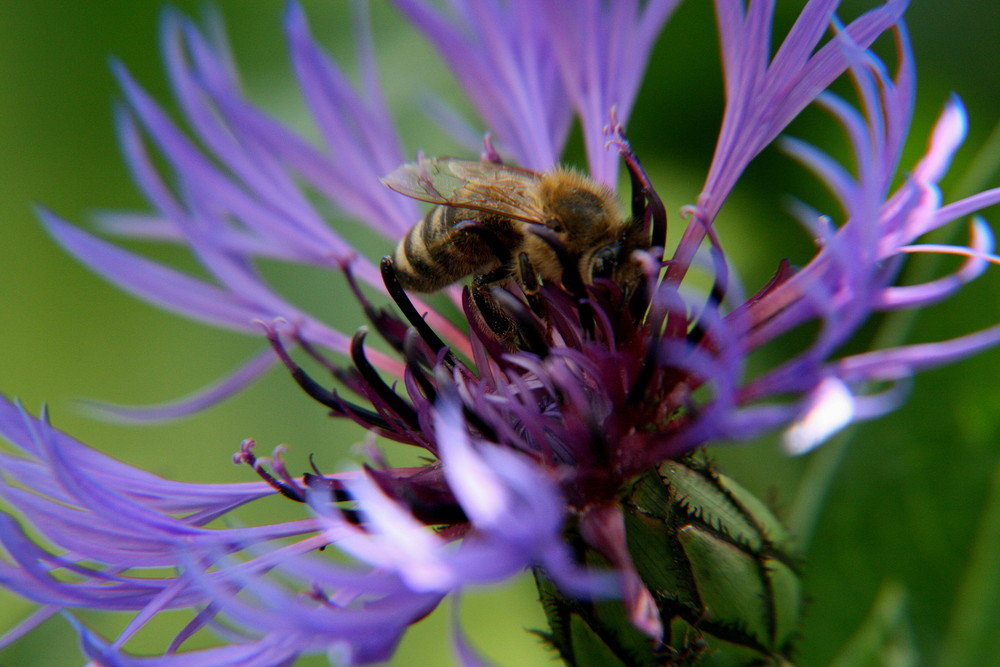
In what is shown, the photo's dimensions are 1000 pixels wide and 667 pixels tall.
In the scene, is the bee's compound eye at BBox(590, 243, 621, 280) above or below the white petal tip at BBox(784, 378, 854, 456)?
above

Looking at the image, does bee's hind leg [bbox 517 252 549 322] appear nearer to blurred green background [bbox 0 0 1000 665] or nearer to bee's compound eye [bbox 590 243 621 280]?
bee's compound eye [bbox 590 243 621 280]

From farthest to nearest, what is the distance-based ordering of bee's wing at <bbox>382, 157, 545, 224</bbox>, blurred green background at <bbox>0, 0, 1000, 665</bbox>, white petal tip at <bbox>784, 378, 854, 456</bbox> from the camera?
blurred green background at <bbox>0, 0, 1000, 665</bbox>
bee's wing at <bbox>382, 157, 545, 224</bbox>
white petal tip at <bbox>784, 378, 854, 456</bbox>

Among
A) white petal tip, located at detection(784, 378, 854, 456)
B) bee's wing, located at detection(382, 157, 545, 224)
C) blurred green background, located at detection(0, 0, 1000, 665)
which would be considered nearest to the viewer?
white petal tip, located at detection(784, 378, 854, 456)

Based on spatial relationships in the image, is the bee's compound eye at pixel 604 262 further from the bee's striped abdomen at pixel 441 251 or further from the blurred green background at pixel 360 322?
the blurred green background at pixel 360 322

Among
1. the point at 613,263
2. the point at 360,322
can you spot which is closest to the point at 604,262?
the point at 613,263

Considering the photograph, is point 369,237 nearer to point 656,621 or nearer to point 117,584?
point 117,584

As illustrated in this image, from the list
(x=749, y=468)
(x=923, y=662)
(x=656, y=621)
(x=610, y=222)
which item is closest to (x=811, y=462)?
(x=749, y=468)

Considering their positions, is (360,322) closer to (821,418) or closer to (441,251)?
(441,251)

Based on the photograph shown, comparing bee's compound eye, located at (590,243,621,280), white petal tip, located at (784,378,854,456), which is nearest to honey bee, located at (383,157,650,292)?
bee's compound eye, located at (590,243,621,280)

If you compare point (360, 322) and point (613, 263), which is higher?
point (360, 322)
